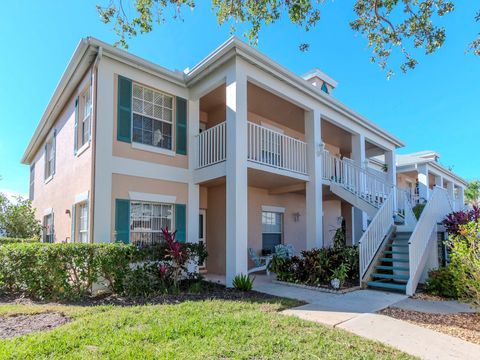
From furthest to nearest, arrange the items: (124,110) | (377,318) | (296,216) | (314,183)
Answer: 1. (296,216)
2. (314,183)
3. (124,110)
4. (377,318)

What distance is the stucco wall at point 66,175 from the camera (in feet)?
31.4

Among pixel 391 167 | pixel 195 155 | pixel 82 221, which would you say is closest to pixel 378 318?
pixel 195 155

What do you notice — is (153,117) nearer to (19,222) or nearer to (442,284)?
(442,284)

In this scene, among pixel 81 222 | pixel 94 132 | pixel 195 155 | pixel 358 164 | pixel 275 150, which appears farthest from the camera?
pixel 358 164

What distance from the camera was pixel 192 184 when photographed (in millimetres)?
10656

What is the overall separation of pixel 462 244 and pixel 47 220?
15.5 meters

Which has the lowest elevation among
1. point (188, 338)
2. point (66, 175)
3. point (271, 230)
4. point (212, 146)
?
point (188, 338)

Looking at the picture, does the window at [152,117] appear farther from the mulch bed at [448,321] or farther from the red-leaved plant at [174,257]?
the mulch bed at [448,321]

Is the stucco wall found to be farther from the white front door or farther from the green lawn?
the green lawn

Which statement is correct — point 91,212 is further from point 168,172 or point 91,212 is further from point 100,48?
point 100,48

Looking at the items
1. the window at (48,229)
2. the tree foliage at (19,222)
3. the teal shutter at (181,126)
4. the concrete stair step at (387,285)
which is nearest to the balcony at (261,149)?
the teal shutter at (181,126)

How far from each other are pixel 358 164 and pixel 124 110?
32.6 feet

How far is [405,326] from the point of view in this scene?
5.52 m

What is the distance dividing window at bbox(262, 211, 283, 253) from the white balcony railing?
2.95 m
